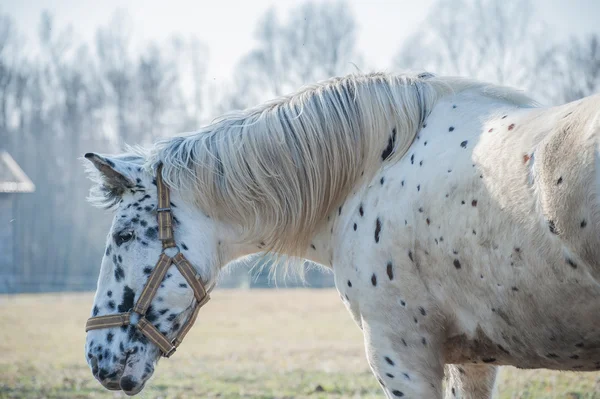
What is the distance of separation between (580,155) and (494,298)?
2.09ft

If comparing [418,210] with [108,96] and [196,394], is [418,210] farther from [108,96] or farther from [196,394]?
[108,96]

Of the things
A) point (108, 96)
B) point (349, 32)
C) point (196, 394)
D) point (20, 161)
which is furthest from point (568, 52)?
Result: point (20, 161)

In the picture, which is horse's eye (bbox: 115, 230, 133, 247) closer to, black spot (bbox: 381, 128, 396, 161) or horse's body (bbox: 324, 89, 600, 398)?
horse's body (bbox: 324, 89, 600, 398)

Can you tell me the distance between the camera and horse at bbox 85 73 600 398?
239 cm

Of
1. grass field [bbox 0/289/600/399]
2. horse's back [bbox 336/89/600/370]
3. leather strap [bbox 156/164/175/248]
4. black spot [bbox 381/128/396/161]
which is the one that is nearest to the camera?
horse's back [bbox 336/89/600/370]

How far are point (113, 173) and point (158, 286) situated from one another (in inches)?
23.0

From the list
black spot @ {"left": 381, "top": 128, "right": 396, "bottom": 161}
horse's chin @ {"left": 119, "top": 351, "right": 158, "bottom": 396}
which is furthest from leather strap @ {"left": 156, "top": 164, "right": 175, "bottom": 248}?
black spot @ {"left": 381, "top": 128, "right": 396, "bottom": 161}

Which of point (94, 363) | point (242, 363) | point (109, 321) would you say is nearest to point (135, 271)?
point (109, 321)

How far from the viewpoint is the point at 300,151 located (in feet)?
10.6

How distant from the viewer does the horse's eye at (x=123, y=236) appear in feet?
10.5

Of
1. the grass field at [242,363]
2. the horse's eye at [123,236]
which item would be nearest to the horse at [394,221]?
the horse's eye at [123,236]

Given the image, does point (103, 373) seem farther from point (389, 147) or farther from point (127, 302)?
point (389, 147)

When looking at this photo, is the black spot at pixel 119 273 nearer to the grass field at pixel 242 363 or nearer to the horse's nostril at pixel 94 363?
the horse's nostril at pixel 94 363

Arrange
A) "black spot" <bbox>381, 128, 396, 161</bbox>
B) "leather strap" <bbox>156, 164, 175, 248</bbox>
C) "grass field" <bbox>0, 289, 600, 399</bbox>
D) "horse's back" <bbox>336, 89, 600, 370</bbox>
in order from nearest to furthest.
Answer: "horse's back" <bbox>336, 89, 600, 370</bbox> → "black spot" <bbox>381, 128, 396, 161</bbox> → "leather strap" <bbox>156, 164, 175, 248</bbox> → "grass field" <bbox>0, 289, 600, 399</bbox>
